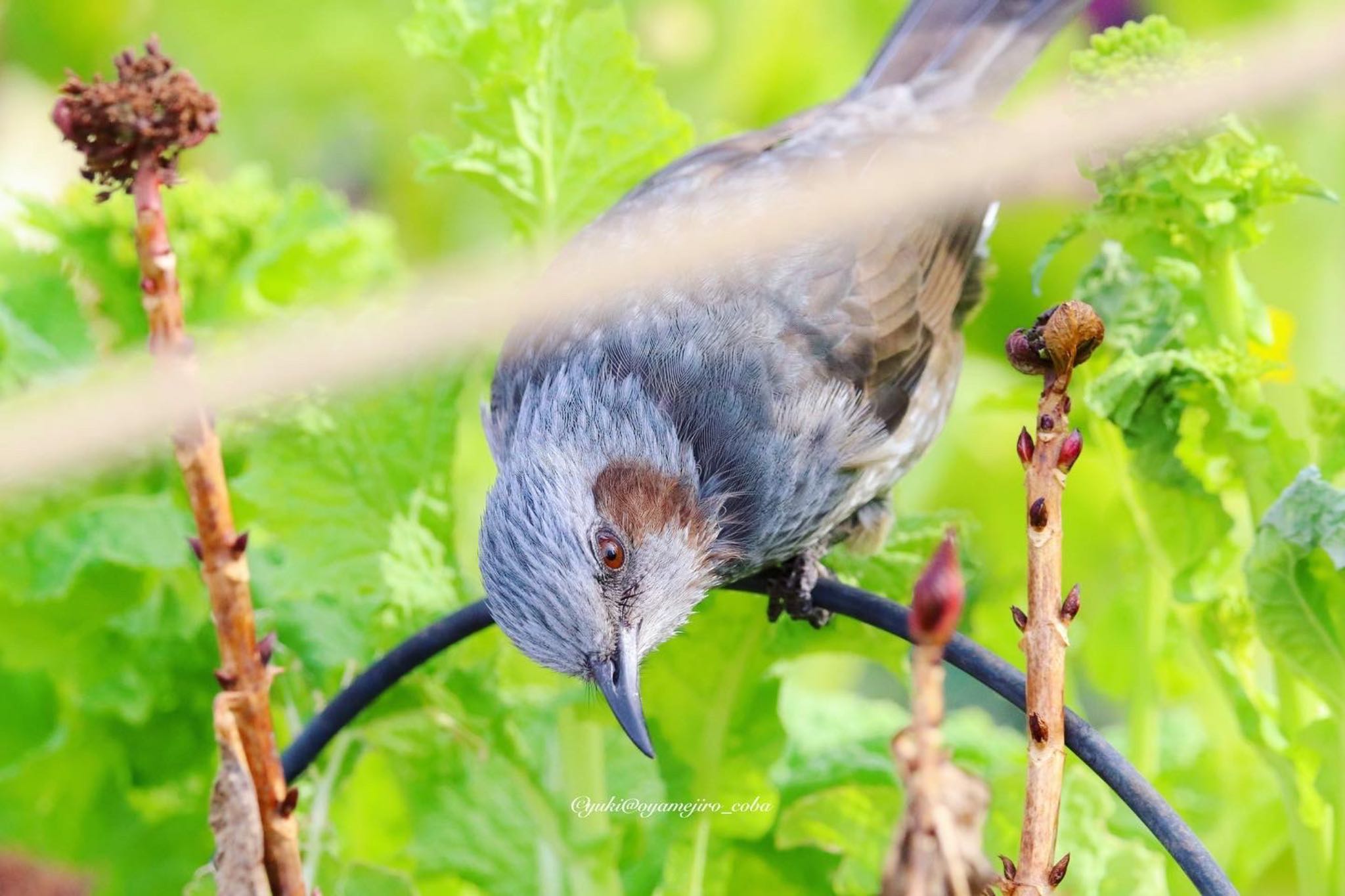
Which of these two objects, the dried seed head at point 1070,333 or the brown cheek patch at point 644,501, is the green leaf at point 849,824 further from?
the dried seed head at point 1070,333

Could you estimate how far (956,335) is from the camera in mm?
2539

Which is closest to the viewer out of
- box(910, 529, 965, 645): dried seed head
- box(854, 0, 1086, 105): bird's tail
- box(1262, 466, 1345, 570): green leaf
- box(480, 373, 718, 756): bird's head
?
box(910, 529, 965, 645): dried seed head

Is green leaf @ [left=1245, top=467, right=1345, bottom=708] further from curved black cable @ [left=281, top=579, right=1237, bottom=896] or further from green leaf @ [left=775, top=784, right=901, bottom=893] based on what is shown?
green leaf @ [left=775, top=784, right=901, bottom=893]

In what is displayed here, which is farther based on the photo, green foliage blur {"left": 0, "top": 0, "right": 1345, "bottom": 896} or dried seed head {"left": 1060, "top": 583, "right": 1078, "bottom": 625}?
green foliage blur {"left": 0, "top": 0, "right": 1345, "bottom": 896}

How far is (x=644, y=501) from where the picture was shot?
6.65 feet

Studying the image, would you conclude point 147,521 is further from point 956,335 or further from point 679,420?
point 956,335

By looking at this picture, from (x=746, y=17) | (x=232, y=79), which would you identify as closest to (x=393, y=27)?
(x=232, y=79)

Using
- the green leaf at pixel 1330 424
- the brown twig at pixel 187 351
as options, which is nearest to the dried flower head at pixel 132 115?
the brown twig at pixel 187 351

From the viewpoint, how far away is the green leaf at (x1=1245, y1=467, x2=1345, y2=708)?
1654 millimetres

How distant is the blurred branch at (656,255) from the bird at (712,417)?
49mm

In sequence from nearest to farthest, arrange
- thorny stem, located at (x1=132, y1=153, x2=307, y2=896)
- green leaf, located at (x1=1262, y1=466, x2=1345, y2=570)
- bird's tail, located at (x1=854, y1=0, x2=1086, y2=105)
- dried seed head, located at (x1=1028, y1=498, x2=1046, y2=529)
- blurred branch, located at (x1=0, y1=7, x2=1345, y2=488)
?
dried seed head, located at (x1=1028, y1=498, x2=1046, y2=529) < blurred branch, located at (x1=0, y1=7, x2=1345, y2=488) < thorny stem, located at (x1=132, y1=153, x2=307, y2=896) < green leaf, located at (x1=1262, y1=466, x2=1345, y2=570) < bird's tail, located at (x1=854, y1=0, x2=1086, y2=105)

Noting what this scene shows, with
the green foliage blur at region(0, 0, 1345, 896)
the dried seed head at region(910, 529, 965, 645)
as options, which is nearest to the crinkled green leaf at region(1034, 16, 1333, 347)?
the green foliage blur at region(0, 0, 1345, 896)

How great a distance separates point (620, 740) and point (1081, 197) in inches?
58.9

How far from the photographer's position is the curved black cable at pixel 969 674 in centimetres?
142
